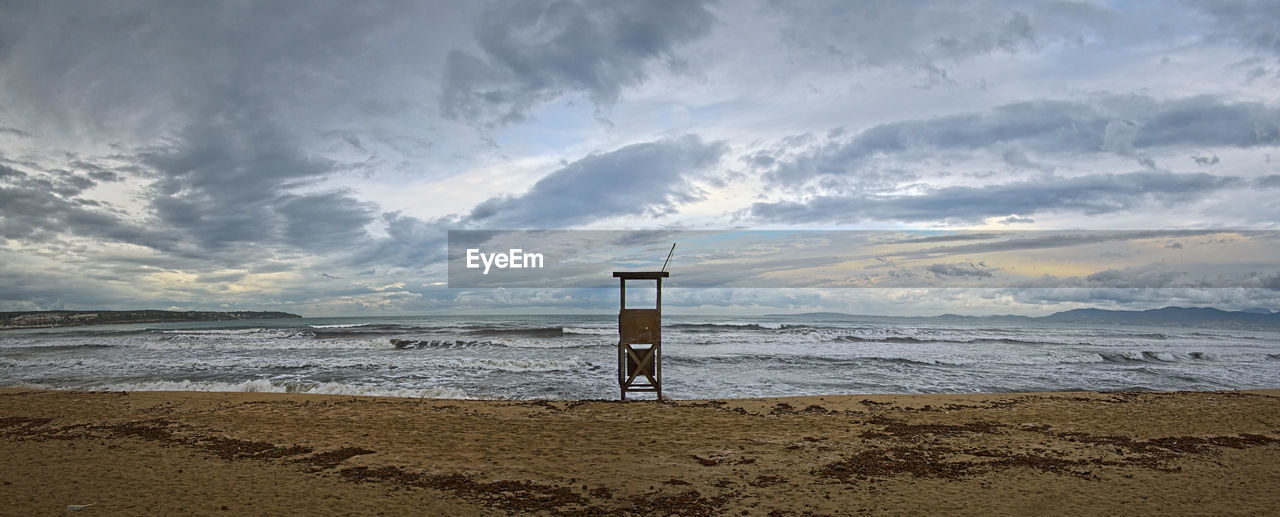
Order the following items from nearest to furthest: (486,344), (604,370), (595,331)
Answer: (604,370)
(486,344)
(595,331)

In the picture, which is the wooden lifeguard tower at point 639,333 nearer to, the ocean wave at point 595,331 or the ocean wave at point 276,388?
the ocean wave at point 276,388

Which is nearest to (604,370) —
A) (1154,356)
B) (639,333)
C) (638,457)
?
(639,333)

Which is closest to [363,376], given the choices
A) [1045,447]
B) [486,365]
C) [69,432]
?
[486,365]

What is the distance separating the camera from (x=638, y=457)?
8.01 m

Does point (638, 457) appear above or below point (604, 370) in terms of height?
above

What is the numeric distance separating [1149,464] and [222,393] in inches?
688

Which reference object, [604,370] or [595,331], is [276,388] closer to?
[604,370]

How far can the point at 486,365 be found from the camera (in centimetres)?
2080

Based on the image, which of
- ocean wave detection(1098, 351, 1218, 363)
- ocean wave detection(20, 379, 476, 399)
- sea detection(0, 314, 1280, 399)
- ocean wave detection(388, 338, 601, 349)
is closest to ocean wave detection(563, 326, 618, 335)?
ocean wave detection(388, 338, 601, 349)

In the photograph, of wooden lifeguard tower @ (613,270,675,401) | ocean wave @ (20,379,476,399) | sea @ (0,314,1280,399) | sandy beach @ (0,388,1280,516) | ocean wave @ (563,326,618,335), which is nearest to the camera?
sandy beach @ (0,388,1280,516)

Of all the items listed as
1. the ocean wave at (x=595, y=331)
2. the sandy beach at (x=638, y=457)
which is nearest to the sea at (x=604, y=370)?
the sandy beach at (x=638, y=457)

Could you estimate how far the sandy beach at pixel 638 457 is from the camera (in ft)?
20.5

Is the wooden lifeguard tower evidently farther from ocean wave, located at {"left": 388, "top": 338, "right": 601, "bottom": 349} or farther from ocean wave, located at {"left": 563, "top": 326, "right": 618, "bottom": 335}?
ocean wave, located at {"left": 563, "top": 326, "right": 618, "bottom": 335}

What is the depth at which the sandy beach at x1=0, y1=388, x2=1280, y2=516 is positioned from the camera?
624 centimetres
